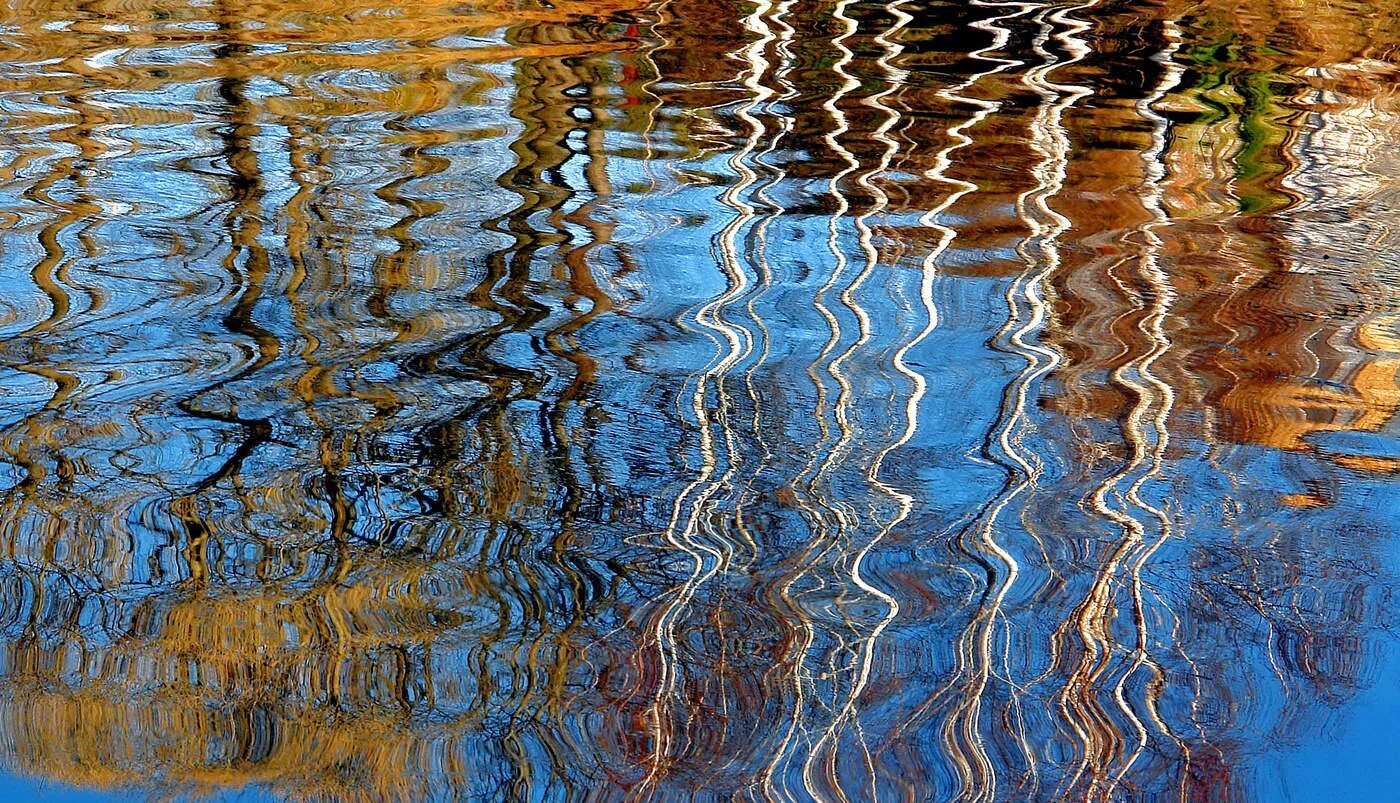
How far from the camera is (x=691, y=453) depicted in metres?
3.20

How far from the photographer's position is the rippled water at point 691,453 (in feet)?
7.43

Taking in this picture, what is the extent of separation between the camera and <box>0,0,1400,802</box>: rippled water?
7.43ft

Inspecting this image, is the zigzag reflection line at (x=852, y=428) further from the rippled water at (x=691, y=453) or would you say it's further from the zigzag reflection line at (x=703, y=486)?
the zigzag reflection line at (x=703, y=486)

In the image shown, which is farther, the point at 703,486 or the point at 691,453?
the point at 691,453

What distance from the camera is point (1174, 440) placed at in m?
3.30

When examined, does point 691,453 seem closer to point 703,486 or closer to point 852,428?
point 703,486

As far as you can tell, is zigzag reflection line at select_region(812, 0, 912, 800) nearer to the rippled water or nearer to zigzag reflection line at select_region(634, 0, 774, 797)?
the rippled water

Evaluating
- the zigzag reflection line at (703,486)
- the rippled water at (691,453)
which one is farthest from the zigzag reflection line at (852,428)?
the zigzag reflection line at (703,486)

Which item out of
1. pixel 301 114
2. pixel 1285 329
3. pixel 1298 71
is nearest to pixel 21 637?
pixel 1285 329

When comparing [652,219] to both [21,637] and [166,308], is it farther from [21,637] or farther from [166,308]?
[21,637]

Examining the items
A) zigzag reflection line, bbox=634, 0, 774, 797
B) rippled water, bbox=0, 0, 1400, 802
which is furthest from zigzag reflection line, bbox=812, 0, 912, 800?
zigzag reflection line, bbox=634, 0, 774, 797

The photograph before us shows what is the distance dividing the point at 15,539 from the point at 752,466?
148 centimetres

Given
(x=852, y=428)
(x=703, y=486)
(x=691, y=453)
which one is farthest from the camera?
(x=852, y=428)

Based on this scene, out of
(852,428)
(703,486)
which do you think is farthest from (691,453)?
(852,428)
